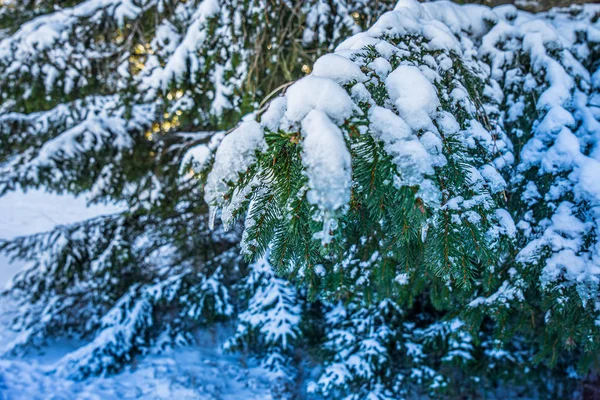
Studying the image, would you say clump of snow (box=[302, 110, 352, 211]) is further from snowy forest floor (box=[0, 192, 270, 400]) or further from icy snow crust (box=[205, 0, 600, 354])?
snowy forest floor (box=[0, 192, 270, 400])

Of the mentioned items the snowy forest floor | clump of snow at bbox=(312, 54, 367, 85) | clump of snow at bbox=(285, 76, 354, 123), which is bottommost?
the snowy forest floor

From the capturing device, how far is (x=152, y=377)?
14.6 ft

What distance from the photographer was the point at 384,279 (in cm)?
216

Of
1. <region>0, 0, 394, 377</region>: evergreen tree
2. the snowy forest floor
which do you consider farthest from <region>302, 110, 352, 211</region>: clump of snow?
the snowy forest floor

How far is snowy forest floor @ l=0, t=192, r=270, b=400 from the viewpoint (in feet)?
13.2

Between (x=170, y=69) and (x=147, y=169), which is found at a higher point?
(x=170, y=69)

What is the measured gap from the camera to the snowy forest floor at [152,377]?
4031mm

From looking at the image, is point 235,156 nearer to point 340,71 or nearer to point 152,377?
point 340,71

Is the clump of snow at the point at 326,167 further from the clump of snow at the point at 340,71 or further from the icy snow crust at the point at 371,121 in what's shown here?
the clump of snow at the point at 340,71

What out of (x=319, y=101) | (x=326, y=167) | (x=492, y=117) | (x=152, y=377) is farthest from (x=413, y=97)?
(x=152, y=377)

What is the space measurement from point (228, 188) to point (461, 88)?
1.04m

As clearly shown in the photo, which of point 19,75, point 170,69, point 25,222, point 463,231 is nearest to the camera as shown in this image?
point 463,231

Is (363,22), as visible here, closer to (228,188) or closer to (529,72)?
(529,72)

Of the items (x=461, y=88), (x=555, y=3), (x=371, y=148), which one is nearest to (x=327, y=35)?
(x=461, y=88)
